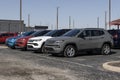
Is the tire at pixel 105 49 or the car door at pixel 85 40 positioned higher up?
the car door at pixel 85 40

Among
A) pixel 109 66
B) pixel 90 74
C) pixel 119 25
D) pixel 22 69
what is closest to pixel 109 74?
pixel 90 74

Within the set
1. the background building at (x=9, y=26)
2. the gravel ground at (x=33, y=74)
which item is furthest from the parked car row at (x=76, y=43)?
the background building at (x=9, y=26)

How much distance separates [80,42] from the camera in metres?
19.2

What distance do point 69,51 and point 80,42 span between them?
2.75 feet

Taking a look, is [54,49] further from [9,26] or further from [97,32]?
[9,26]

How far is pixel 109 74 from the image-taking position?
12.1 meters

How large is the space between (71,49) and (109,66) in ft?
18.0

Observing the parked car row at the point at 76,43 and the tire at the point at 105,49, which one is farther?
the tire at the point at 105,49

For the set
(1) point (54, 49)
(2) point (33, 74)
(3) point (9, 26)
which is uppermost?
(3) point (9, 26)

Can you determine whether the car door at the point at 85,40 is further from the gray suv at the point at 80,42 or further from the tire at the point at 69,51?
the tire at the point at 69,51

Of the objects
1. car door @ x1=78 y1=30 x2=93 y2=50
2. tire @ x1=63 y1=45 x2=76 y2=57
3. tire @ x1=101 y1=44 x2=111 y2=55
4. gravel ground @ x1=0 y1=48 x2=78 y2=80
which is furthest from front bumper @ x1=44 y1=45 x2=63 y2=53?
gravel ground @ x1=0 y1=48 x2=78 y2=80

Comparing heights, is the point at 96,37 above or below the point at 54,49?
Result: above

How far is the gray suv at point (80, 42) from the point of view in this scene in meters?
18.7

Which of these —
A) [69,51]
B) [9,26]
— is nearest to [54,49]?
[69,51]
